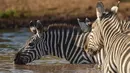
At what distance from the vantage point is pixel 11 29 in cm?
2191

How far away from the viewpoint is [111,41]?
22.1 feet

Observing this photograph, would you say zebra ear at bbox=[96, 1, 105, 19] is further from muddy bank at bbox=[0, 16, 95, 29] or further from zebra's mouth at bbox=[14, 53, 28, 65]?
muddy bank at bbox=[0, 16, 95, 29]

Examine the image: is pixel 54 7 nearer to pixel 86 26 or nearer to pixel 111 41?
pixel 86 26

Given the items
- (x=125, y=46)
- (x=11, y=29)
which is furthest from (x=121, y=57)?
(x=11, y=29)

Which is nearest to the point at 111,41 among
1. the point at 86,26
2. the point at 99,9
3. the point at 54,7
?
the point at 99,9

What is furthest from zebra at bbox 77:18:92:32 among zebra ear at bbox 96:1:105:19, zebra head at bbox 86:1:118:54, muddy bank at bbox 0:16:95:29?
muddy bank at bbox 0:16:95:29

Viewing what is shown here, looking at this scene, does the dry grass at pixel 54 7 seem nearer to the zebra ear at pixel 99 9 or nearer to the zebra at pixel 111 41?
the zebra at pixel 111 41

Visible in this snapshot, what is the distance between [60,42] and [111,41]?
4205 mm

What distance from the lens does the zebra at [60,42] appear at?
10.7m

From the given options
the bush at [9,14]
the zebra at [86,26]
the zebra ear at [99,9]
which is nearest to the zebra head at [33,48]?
the zebra at [86,26]

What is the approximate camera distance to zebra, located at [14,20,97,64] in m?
10.7

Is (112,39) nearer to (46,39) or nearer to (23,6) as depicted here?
(46,39)

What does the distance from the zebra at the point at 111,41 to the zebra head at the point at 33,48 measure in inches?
139

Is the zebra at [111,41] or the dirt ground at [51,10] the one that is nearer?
the zebra at [111,41]
